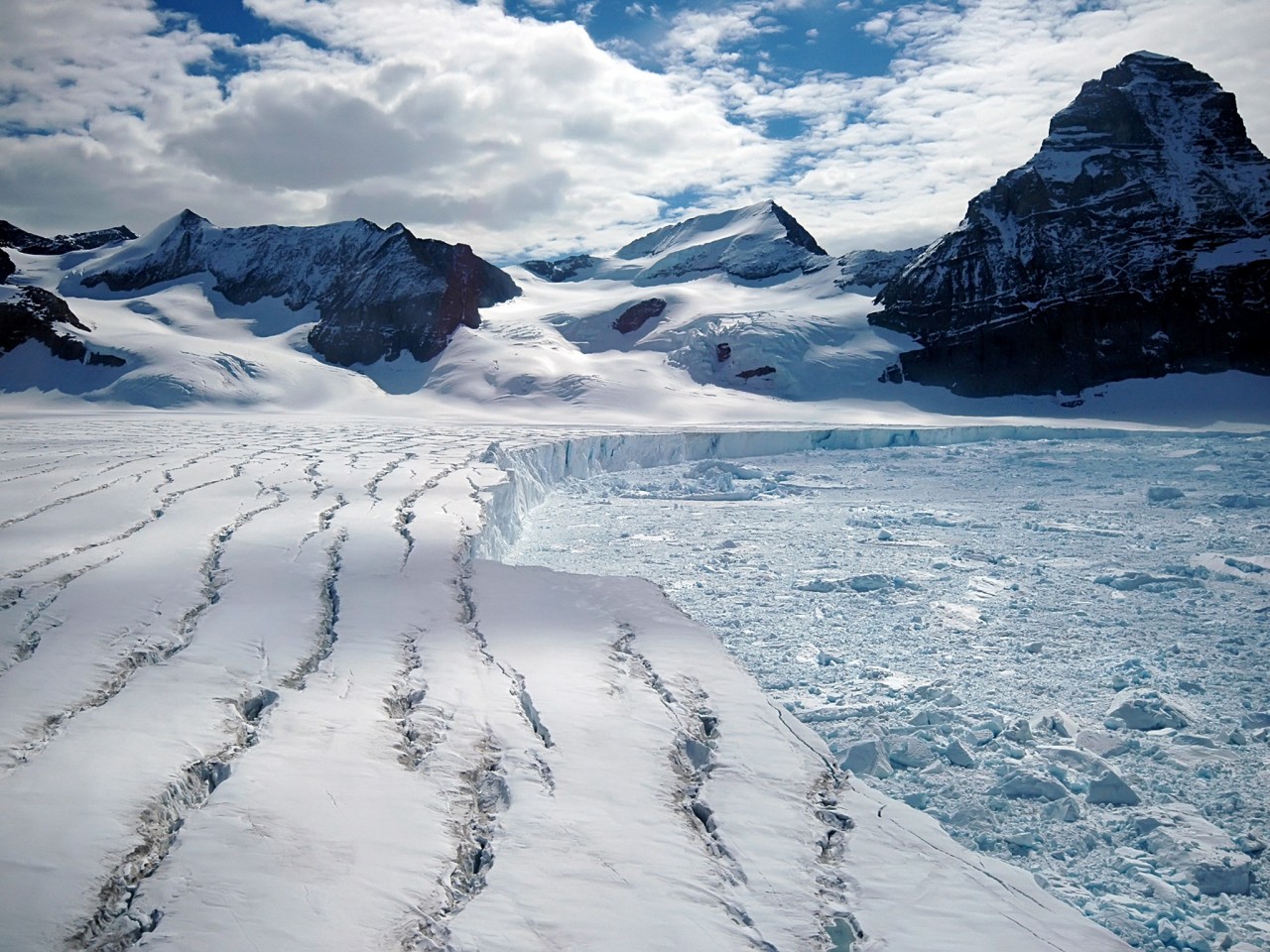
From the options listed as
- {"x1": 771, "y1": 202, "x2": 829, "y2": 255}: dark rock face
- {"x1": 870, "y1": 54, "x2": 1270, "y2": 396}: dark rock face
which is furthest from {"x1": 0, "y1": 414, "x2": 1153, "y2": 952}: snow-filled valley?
{"x1": 771, "y1": 202, "x2": 829, "y2": 255}: dark rock face

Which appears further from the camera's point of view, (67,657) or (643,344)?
(643,344)

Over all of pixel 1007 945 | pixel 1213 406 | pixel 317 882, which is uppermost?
pixel 1213 406

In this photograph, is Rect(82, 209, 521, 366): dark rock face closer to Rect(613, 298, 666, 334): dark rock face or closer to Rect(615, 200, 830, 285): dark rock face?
Rect(613, 298, 666, 334): dark rock face

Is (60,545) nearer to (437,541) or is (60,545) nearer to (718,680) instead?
(437,541)

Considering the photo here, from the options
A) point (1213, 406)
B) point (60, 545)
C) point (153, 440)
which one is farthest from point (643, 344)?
point (60, 545)

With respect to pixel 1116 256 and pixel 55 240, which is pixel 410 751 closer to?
pixel 1116 256

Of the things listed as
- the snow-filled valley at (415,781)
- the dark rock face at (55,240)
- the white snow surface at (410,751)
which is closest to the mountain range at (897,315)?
the dark rock face at (55,240)

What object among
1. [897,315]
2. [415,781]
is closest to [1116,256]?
[897,315]
